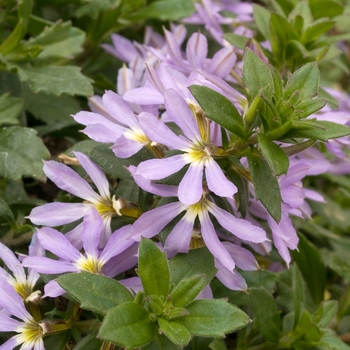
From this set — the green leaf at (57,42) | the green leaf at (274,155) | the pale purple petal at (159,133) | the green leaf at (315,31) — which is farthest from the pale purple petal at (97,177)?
the green leaf at (315,31)

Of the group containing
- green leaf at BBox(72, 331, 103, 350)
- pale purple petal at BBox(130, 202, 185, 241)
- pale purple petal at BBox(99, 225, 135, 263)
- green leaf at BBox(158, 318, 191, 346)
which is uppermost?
pale purple petal at BBox(130, 202, 185, 241)

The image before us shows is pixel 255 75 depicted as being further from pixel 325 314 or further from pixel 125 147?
pixel 325 314

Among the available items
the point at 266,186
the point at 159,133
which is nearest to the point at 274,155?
the point at 266,186

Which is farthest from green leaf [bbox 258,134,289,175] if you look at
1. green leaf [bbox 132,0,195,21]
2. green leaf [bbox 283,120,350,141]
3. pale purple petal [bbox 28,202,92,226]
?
green leaf [bbox 132,0,195,21]

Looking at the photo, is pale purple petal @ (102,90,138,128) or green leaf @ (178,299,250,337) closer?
green leaf @ (178,299,250,337)

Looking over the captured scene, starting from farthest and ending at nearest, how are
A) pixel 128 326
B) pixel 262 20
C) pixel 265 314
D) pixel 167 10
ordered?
pixel 167 10 < pixel 262 20 < pixel 265 314 < pixel 128 326

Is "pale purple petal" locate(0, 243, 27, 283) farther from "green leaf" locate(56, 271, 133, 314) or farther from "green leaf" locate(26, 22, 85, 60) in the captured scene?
"green leaf" locate(26, 22, 85, 60)

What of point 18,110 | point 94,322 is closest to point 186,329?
point 94,322
